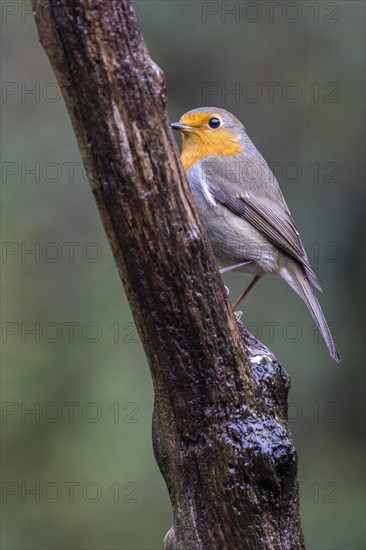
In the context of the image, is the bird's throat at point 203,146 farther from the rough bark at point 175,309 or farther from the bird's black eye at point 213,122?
the rough bark at point 175,309

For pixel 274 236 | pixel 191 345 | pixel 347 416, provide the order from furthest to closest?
pixel 347 416 < pixel 274 236 < pixel 191 345

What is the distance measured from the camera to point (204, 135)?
4523 millimetres

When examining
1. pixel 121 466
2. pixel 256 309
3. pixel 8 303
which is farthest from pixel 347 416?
pixel 8 303

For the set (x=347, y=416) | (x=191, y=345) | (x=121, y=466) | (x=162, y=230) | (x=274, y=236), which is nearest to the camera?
(x=162, y=230)

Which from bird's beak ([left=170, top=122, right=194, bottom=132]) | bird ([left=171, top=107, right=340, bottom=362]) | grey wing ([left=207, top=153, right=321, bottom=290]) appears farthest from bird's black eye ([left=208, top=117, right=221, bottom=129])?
grey wing ([left=207, top=153, right=321, bottom=290])

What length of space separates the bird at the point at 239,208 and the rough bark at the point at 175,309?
1.08 m

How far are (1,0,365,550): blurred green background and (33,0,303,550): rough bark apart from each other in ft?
10.2

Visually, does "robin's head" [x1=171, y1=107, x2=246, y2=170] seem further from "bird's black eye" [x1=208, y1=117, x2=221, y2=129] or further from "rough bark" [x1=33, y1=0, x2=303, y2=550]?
"rough bark" [x1=33, y1=0, x2=303, y2=550]

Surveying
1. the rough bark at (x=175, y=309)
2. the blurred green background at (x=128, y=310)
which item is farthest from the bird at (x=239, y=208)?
the blurred green background at (x=128, y=310)

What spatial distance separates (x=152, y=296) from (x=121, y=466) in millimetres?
3622

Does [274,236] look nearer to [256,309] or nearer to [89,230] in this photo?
[256,309]

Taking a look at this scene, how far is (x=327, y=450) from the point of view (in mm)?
6734

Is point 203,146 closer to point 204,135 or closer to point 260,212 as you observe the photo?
point 204,135

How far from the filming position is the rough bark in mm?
2623
